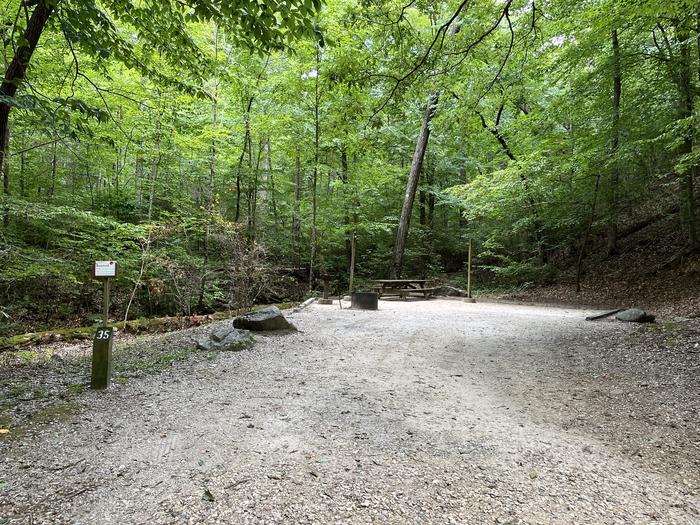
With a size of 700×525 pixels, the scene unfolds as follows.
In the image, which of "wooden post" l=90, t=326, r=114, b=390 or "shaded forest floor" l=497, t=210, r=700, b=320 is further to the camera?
"shaded forest floor" l=497, t=210, r=700, b=320

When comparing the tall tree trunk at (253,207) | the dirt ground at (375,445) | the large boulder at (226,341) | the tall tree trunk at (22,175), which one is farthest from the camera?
the tall tree trunk at (253,207)

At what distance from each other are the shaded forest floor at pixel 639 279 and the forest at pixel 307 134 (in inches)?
12.0

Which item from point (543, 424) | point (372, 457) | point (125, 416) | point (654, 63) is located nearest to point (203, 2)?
point (125, 416)

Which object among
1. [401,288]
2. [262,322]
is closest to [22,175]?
[262,322]

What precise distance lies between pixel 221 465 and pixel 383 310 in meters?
7.47

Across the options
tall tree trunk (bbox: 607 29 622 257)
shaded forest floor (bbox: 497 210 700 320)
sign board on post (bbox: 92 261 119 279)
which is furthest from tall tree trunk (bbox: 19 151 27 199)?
shaded forest floor (bbox: 497 210 700 320)

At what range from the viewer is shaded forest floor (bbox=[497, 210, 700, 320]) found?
8438 mm

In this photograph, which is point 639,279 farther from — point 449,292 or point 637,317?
point 449,292

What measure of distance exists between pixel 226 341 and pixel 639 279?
1085cm

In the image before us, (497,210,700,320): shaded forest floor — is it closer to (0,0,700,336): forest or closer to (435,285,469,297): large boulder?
(0,0,700,336): forest

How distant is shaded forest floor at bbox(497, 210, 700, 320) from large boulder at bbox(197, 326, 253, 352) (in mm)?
7686

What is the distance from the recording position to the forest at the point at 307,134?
455 centimetres

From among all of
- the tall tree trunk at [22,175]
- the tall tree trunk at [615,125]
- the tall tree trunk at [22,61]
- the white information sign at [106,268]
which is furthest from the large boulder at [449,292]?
the tall tree trunk at [22,175]

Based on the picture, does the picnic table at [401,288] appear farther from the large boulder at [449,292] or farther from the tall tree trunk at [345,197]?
the tall tree trunk at [345,197]
